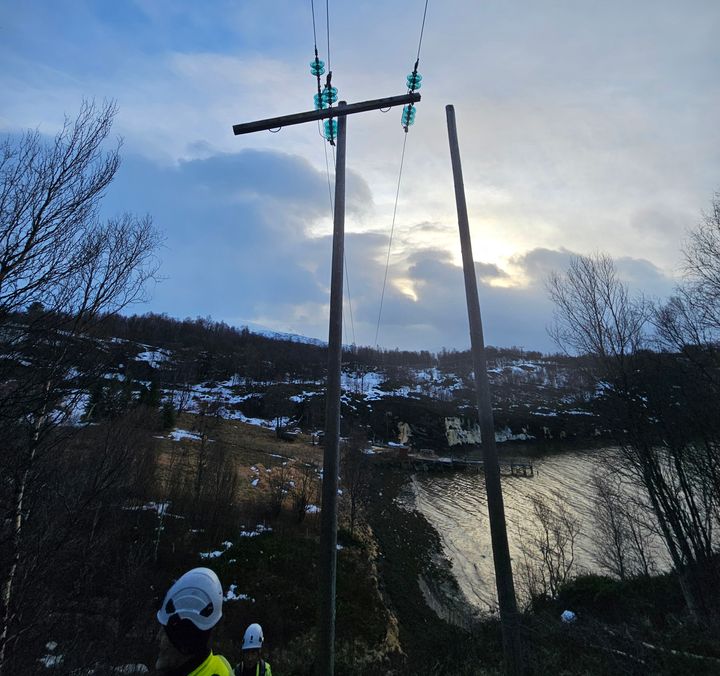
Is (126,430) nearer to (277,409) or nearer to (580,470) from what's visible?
(580,470)

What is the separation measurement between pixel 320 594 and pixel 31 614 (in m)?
5.65

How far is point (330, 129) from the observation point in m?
7.14

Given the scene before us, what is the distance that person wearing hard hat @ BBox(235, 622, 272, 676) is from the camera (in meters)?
3.87

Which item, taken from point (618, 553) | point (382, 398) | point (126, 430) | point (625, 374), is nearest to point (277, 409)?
point (382, 398)

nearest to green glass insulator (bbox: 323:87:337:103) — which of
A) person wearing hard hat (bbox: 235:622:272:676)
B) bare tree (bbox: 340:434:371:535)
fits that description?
person wearing hard hat (bbox: 235:622:272:676)

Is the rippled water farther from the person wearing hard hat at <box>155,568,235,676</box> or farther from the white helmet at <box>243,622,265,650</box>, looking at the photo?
the person wearing hard hat at <box>155,568,235,676</box>

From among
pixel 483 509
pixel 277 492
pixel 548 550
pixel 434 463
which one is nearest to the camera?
pixel 548 550

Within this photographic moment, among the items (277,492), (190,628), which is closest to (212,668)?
(190,628)

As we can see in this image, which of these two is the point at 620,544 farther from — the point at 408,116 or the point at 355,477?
the point at 408,116

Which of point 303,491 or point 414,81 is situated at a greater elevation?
point 414,81

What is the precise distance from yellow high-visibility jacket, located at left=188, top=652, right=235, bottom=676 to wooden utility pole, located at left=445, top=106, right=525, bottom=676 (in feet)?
11.7

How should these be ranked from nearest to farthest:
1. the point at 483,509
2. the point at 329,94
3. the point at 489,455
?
1. the point at 489,455
2. the point at 329,94
3. the point at 483,509

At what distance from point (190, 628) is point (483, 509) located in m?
40.4

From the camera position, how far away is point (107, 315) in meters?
8.08
